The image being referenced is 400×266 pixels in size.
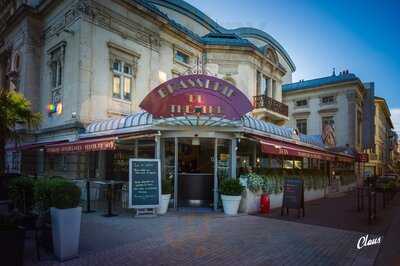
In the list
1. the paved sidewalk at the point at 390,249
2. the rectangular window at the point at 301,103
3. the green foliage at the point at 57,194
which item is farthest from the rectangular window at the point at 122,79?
the rectangular window at the point at 301,103

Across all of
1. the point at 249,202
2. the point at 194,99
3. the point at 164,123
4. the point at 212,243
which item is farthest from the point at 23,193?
the point at 249,202

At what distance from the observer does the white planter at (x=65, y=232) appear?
561 cm

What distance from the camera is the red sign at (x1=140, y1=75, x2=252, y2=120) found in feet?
36.7

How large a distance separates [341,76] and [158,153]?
29770 millimetres

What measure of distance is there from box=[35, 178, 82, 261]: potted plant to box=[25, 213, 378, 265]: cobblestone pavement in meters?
0.24

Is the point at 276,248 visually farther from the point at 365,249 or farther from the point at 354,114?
the point at 354,114

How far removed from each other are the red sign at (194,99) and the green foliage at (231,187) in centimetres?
236

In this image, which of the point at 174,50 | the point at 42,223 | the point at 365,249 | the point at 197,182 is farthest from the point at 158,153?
the point at 174,50

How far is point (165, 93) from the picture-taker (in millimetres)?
11398

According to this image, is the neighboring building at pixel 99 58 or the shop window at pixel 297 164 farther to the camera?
the shop window at pixel 297 164

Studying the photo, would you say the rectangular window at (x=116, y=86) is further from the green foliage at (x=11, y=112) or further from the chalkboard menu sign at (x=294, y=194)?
the chalkboard menu sign at (x=294, y=194)

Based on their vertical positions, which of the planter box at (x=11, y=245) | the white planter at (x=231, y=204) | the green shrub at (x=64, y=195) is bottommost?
the white planter at (x=231, y=204)

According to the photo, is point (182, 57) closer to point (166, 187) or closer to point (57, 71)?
point (57, 71)

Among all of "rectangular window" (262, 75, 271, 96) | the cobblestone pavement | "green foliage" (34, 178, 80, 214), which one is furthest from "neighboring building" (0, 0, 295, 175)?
"green foliage" (34, 178, 80, 214)
